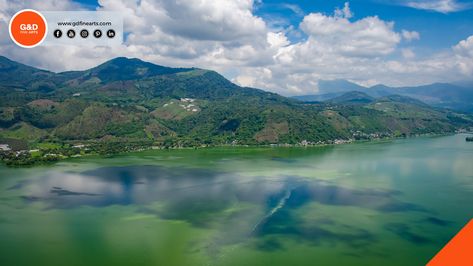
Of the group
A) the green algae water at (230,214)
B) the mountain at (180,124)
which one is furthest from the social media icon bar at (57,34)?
the mountain at (180,124)

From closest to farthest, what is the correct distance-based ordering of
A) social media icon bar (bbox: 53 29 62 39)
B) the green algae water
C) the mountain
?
social media icon bar (bbox: 53 29 62 39), the green algae water, the mountain

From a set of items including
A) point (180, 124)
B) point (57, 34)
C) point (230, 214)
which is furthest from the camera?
point (180, 124)

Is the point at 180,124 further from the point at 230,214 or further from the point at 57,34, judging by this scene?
the point at 57,34

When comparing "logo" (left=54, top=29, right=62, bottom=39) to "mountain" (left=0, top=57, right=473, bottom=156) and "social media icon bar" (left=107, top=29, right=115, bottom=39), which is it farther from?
"mountain" (left=0, top=57, right=473, bottom=156)

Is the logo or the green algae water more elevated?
the logo

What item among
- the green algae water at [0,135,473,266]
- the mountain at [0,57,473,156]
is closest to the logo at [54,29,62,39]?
the green algae water at [0,135,473,266]

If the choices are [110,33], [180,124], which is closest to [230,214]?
[110,33]

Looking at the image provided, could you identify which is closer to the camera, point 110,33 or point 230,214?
point 110,33

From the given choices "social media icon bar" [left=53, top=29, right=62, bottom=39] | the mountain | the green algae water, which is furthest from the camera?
the mountain

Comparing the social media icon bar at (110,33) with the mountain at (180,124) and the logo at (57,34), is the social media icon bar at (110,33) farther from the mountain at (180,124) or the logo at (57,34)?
the mountain at (180,124)

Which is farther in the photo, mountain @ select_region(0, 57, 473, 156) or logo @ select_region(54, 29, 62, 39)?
mountain @ select_region(0, 57, 473, 156)
